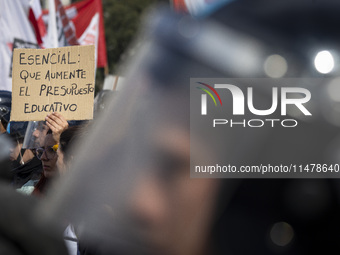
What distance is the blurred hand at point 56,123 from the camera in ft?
12.9

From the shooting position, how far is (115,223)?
1.15 meters

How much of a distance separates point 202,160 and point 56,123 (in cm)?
308

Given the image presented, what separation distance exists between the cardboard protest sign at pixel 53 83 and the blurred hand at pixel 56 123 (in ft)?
0.18

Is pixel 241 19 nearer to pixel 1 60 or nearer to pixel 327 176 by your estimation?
pixel 327 176

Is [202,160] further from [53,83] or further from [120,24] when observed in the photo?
[120,24]

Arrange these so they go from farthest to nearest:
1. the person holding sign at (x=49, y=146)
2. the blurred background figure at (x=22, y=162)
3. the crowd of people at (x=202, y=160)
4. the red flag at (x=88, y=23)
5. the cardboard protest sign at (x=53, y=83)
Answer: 1. the red flag at (x=88, y=23)
2. the blurred background figure at (x=22, y=162)
3. the cardboard protest sign at (x=53, y=83)
4. the person holding sign at (x=49, y=146)
5. the crowd of people at (x=202, y=160)

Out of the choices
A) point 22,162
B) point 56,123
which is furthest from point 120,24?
point 56,123

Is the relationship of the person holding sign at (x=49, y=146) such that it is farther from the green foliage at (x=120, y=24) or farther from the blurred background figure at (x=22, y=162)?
the green foliage at (x=120, y=24)

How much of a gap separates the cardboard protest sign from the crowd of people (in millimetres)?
2914

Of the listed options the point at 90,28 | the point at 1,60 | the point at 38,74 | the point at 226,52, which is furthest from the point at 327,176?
the point at 90,28

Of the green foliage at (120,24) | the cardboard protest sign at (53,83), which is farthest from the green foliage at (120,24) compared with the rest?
the cardboard protest sign at (53,83)

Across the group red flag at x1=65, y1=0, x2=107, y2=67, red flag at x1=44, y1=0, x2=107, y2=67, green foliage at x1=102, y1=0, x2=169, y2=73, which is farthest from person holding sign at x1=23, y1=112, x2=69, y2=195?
green foliage at x1=102, y1=0, x2=169, y2=73

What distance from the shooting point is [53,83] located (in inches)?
168

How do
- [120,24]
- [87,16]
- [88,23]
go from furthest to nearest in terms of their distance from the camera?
[120,24], [87,16], [88,23]
